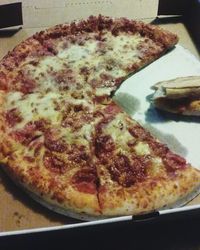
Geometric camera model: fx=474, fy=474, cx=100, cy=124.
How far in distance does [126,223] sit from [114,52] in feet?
4.47

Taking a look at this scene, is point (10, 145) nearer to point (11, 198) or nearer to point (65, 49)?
point (11, 198)

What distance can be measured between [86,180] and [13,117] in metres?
0.59

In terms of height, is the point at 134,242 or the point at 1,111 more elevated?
the point at 1,111

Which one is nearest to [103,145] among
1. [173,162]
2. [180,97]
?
[173,162]

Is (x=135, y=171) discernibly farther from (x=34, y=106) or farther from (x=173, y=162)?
(x=34, y=106)

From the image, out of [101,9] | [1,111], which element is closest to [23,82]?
[1,111]

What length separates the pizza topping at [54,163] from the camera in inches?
91.5

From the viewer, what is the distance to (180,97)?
2703mm

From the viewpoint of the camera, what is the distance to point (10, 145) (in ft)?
8.04

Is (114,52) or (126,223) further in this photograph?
(114,52)

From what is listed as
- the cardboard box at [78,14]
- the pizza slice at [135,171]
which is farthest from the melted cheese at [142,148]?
the cardboard box at [78,14]

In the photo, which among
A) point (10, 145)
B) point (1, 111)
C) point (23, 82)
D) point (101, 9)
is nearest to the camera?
point (10, 145)

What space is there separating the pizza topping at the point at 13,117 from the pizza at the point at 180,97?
0.78m

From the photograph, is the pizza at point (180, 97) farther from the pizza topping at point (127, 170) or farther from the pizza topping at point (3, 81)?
the pizza topping at point (3, 81)
